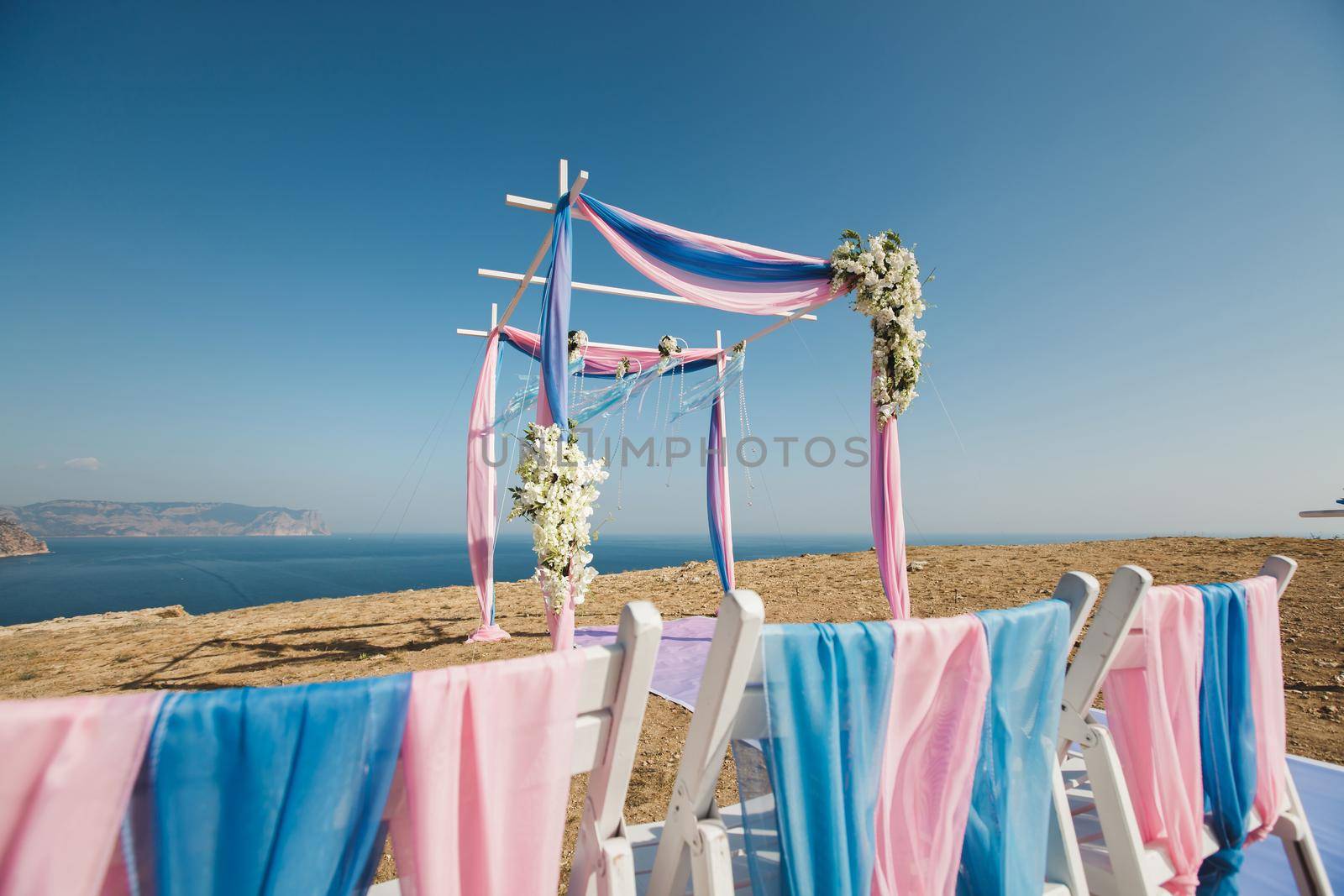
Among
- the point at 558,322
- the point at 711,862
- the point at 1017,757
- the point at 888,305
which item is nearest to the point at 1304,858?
the point at 1017,757

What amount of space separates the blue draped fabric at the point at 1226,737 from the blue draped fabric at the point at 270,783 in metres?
1.90

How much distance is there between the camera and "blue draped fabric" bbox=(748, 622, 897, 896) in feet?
3.04

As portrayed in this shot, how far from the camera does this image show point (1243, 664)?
4.72 feet

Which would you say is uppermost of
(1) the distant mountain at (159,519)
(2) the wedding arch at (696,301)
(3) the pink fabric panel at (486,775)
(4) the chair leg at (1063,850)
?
(2) the wedding arch at (696,301)

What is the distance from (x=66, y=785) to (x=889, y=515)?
3.47 metres

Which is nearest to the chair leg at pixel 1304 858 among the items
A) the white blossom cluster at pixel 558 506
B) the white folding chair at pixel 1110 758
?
the white folding chair at pixel 1110 758

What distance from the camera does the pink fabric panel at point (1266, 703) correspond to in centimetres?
145

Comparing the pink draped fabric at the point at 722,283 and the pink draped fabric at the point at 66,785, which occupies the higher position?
the pink draped fabric at the point at 722,283

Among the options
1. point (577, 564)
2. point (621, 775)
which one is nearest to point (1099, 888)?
point (621, 775)

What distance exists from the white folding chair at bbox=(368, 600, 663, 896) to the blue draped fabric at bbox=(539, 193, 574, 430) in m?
2.57

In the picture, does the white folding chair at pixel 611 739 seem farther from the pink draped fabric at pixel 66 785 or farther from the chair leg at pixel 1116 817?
the chair leg at pixel 1116 817

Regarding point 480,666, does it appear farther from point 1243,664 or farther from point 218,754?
point 1243,664

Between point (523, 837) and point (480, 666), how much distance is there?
33 cm

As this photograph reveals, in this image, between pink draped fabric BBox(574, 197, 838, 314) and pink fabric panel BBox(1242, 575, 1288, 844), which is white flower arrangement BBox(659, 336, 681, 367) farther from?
pink fabric panel BBox(1242, 575, 1288, 844)
